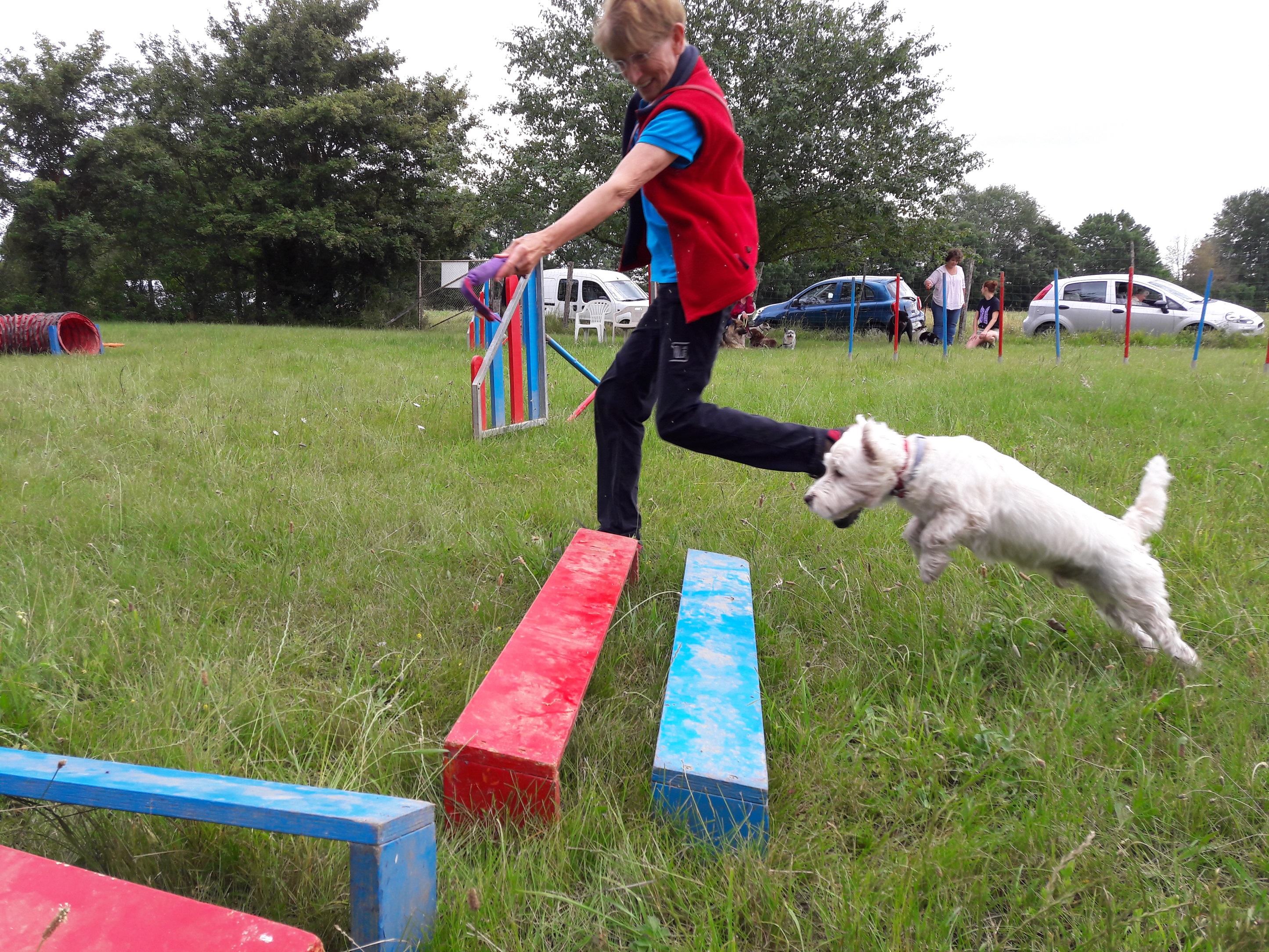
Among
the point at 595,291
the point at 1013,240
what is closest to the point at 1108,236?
the point at 1013,240

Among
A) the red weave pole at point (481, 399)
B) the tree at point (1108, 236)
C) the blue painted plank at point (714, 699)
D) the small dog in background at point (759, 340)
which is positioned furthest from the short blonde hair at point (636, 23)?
the tree at point (1108, 236)

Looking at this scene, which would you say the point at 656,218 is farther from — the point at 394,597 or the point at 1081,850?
the point at 1081,850

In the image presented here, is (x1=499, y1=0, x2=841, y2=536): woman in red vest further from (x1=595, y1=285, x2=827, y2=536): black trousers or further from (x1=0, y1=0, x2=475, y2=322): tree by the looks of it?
(x1=0, y1=0, x2=475, y2=322): tree

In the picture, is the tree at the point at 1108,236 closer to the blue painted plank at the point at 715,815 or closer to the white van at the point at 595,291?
the white van at the point at 595,291

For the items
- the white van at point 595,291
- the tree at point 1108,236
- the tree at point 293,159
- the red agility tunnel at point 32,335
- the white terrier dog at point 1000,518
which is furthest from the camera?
the tree at point 1108,236

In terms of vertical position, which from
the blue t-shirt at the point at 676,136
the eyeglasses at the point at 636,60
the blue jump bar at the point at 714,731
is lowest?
the blue jump bar at the point at 714,731

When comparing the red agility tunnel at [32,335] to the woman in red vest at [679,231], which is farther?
the red agility tunnel at [32,335]

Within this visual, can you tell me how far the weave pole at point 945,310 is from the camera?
12453 mm

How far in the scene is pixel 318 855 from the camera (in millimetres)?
1527

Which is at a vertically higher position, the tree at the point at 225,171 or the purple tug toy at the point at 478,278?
the tree at the point at 225,171

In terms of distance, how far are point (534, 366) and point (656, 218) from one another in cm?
358

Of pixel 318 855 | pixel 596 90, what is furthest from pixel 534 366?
pixel 596 90

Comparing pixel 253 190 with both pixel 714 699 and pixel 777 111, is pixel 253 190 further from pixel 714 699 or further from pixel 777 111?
pixel 714 699

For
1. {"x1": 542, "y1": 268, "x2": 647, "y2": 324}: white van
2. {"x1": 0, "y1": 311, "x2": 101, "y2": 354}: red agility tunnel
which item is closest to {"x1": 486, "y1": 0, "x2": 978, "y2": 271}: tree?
{"x1": 542, "y1": 268, "x2": 647, "y2": 324}: white van
